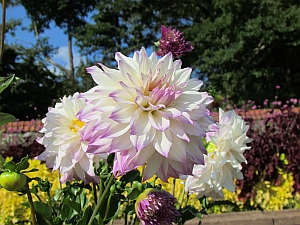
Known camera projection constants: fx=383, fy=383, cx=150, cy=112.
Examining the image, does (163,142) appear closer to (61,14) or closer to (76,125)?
(76,125)

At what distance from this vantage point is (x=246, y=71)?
1084cm

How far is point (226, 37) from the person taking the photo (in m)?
9.78

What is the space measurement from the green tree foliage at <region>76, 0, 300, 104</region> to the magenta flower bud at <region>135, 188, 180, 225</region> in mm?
9214

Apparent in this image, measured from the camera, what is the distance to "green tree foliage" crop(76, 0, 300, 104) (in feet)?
31.6

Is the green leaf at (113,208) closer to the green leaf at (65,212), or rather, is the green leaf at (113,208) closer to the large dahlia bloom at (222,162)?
the green leaf at (65,212)

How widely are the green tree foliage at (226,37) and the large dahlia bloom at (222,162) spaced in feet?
28.7

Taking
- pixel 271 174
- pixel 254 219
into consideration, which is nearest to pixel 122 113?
pixel 254 219

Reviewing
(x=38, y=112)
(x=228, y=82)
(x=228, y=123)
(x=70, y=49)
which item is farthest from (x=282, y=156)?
(x=70, y=49)

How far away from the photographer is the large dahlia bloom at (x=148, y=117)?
1.64ft

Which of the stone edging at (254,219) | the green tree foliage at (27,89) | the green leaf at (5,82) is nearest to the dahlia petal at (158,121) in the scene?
the green leaf at (5,82)

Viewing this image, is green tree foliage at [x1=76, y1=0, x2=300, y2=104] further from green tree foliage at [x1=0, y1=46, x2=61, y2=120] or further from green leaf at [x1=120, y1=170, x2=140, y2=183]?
green leaf at [x1=120, y1=170, x2=140, y2=183]

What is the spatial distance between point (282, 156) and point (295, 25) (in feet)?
23.5

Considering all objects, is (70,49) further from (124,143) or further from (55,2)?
(124,143)

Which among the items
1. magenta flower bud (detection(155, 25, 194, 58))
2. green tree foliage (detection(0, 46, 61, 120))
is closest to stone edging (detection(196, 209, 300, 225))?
magenta flower bud (detection(155, 25, 194, 58))
